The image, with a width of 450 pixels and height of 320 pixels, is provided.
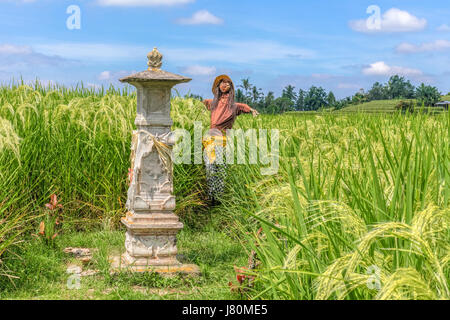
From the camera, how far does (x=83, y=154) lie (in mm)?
6602

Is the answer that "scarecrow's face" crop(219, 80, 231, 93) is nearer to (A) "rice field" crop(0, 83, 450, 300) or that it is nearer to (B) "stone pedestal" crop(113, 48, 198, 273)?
(A) "rice field" crop(0, 83, 450, 300)

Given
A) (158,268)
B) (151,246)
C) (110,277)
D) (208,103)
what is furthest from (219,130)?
(110,277)

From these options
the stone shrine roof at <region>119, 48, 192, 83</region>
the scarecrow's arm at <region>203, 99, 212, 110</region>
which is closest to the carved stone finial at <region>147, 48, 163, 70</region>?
the stone shrine roof at <region>119, 48, 192, 83</region>

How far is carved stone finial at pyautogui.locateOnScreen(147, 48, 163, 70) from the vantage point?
16.9 feet

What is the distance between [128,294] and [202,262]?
1081mm

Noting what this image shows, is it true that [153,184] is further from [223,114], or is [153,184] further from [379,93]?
[379,93]

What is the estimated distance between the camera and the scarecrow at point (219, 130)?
7.19 m

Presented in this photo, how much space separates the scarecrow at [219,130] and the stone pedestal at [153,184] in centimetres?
206

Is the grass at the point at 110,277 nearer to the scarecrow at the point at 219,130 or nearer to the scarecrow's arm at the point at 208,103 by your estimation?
the scarecrow at the point at 219,130

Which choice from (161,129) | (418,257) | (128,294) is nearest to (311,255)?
(418,257)

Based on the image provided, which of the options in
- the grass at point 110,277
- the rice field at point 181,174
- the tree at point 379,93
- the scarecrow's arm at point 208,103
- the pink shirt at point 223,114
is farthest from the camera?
the tree at point 379,93

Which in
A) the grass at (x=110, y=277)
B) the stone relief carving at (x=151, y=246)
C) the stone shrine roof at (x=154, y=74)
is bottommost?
the grass at (x=110, y=277)

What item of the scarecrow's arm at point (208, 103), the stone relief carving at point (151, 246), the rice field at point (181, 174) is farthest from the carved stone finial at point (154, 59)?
the scarecrow's arm at point (208, 103)

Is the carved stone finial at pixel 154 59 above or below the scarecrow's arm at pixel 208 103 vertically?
above
